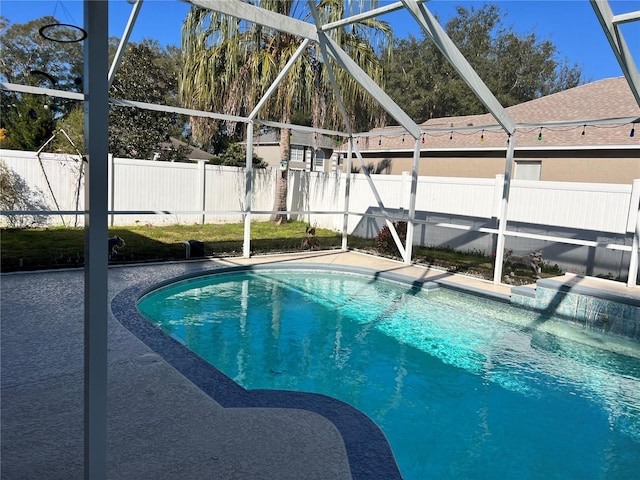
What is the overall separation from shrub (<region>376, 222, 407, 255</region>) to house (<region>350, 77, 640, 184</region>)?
7.46 ft

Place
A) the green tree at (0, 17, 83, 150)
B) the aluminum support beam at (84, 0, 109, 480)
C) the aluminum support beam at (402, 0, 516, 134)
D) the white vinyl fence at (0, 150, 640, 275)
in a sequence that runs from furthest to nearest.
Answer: the white vinyl fence at (0, 150, 640, 275)
the aluminum support beam at (402, 0, 516, 134)
the green tree at (0, 17, 83, 150)
the aluminum support beam at (84, 0, 109, 480)

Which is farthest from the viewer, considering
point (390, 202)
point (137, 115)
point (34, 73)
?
point (137, 115)

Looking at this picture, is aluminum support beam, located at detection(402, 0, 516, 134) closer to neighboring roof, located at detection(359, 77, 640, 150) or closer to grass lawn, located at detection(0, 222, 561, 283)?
neighboring roof, located at detection(359, 77, 640, 150)

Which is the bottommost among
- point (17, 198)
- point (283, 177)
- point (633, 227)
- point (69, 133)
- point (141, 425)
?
point (141, 425)

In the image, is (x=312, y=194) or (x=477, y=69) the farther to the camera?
(x=477, y=69)

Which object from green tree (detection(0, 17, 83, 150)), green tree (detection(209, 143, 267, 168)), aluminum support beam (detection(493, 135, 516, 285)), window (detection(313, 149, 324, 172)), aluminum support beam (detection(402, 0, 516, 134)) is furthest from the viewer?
window (detection(313, 149, 324, 172))

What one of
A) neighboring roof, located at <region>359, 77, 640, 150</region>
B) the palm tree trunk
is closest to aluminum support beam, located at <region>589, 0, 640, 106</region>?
neighboring roof, located at <region>359, 77, 640, 150</region>

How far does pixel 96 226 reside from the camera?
173 centimetres

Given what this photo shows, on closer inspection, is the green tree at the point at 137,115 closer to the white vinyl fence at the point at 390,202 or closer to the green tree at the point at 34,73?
the green tree at the point at 34,73

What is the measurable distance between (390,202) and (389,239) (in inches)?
58.0

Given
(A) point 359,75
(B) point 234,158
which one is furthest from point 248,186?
(B) point 234,158

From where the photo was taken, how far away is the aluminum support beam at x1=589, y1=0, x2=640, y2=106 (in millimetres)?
5109

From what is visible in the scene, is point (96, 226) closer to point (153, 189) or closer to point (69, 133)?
point (153, 189)

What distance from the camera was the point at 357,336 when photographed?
6.35 m
